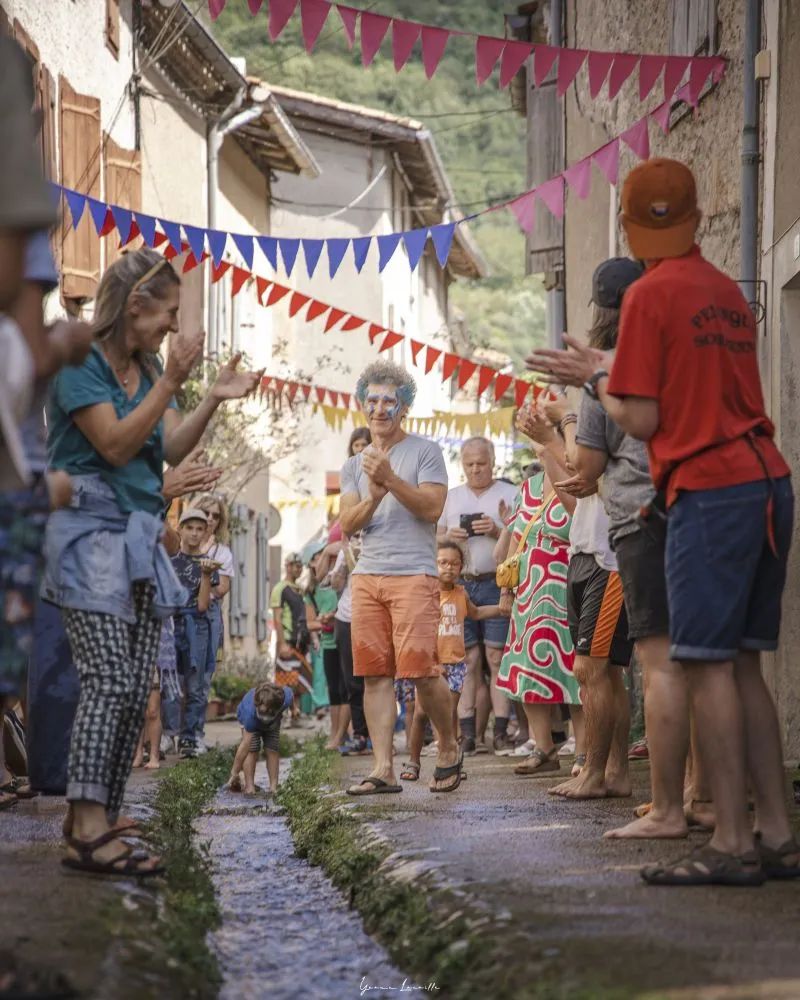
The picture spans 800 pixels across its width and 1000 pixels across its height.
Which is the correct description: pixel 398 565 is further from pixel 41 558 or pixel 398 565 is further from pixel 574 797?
pixel 41 558

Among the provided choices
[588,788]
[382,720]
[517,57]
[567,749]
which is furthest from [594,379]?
[567,749]

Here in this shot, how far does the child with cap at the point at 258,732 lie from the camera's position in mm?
10641

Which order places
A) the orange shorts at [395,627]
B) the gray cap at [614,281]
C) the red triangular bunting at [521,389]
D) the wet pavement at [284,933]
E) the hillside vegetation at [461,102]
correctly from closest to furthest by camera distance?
the wet pavement at [284,933] < the gray cap at [614,281] < the orange shorts at [395,627] < the red triangular bunting at [521,389] < the hillside vegetation at [461,102]

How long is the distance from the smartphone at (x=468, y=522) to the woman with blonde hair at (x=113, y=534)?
692cm

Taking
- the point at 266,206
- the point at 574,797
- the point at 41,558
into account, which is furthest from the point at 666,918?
the point at 266,206

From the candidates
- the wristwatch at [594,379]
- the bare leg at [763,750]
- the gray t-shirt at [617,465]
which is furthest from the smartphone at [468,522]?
the bare leg at [763,750]

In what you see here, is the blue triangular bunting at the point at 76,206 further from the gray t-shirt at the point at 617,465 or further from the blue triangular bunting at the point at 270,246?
the gray t-shirt at the point at 617,465

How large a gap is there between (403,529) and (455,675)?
3.49 meters

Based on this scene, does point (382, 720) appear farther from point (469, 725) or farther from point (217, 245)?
point (217, 245)

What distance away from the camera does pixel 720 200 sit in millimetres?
10852

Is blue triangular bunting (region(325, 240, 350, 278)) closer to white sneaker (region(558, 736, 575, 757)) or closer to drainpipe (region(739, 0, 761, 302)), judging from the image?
white sneaker (region(558, 736, 575, 757))

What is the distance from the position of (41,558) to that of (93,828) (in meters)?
1.43

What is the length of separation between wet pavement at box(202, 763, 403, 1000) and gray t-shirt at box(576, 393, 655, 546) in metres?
1.64

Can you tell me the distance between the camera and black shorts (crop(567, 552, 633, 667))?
7707mm
